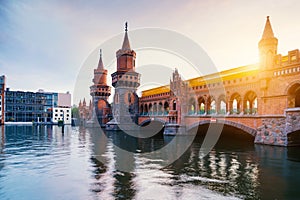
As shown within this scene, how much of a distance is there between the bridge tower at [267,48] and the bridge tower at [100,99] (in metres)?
58.6

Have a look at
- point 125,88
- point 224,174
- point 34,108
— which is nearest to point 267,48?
point 224,174

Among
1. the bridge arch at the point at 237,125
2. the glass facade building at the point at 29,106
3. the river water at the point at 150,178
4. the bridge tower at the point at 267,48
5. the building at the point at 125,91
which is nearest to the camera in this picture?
the river water at the point at 150,178

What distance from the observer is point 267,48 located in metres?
27.4

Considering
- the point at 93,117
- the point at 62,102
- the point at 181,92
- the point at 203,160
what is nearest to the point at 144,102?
the point at 181,92

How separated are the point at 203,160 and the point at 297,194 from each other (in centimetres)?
896

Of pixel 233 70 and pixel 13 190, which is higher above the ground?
pixel 233 70

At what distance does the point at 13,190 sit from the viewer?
11.4m

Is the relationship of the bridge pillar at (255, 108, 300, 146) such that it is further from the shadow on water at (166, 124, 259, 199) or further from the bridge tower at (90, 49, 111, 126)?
the bridge tower at (90, 49, 111, 126)

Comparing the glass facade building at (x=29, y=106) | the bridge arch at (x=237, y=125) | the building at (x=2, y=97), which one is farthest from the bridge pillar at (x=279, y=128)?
the glass facade building at (x=29, y=106)

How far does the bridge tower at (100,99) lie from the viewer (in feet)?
254

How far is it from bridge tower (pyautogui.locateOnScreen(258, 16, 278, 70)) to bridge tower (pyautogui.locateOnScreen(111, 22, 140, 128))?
1591 inches

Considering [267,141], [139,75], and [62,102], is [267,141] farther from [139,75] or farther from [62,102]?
[62,102]

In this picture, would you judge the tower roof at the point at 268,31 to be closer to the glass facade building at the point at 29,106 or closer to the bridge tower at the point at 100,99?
the bridge tower at the point at 100,99

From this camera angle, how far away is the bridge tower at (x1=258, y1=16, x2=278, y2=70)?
88.8ft
